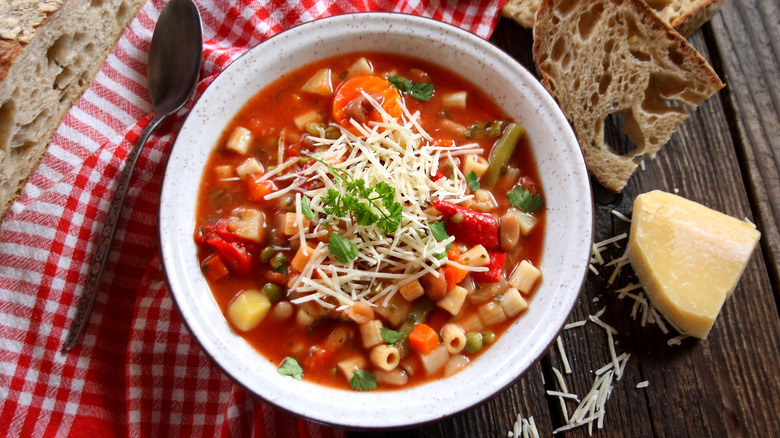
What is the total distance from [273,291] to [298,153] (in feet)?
A: 2.48

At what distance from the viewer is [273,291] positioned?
10.0 ft

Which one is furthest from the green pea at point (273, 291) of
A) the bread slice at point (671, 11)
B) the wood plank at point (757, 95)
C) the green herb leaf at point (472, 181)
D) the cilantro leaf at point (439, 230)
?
the wood plank at point (757, 95)

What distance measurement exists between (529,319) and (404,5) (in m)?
2.20

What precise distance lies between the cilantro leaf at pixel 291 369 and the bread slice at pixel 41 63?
6.19 feet

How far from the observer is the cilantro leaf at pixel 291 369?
2.98 m

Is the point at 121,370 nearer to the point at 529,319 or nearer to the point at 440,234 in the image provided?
the point at 440,234

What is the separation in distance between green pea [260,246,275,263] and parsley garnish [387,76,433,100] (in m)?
1.17

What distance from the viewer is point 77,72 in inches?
141

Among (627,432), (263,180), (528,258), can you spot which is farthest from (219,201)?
(627,432)

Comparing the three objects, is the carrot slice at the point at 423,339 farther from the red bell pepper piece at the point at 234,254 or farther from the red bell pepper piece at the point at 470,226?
the red bell pepper piece at the point at 234,254

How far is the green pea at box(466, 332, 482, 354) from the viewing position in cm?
→ 301

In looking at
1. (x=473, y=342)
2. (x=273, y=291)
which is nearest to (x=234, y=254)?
(x=273, y=291)

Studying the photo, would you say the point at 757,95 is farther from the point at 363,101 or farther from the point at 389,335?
the point at 389,335

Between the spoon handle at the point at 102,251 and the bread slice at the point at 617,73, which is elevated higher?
the bread slice at the point at 617,73
